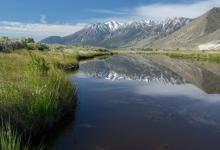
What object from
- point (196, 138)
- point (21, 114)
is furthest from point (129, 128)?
point (21, 114)

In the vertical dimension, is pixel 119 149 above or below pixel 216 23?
below

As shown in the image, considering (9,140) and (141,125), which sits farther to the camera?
(141,125)

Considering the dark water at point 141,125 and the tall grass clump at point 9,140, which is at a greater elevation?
the tall grass clump at point 9,140

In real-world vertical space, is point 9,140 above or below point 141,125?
above

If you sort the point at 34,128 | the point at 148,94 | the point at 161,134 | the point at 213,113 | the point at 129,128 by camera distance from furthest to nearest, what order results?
the point at 148,94
the point at 213,113
the point at 129,128
the point at 161,134
the point at 34,128

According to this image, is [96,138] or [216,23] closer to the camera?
[96,138]

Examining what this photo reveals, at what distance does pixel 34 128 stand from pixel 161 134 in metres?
4.41

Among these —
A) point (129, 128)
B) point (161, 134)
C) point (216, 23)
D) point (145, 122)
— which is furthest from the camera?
point (216, 23)

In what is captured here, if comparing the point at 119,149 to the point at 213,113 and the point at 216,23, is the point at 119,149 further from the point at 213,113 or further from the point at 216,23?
the point at 216,23

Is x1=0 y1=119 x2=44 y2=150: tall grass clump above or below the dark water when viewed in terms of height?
above

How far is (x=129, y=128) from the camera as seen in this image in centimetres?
553

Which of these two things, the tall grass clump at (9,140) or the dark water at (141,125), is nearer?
the tall grass clump at (9,140)

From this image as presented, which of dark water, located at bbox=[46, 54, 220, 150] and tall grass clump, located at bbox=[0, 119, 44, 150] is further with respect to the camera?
dark water, located at bbox=[46, 54, 220, 150]

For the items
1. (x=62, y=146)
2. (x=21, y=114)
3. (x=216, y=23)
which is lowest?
(x=62, y=146)
